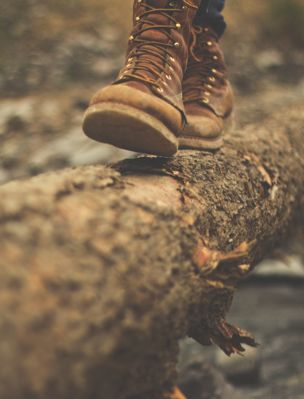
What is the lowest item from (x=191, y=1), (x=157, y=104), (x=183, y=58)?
(x=157, y=104)

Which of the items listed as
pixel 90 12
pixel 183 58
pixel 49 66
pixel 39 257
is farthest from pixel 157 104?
pixel 90 12

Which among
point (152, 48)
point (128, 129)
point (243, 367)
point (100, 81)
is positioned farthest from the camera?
point (100, 81)

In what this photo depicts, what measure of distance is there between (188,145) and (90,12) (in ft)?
17.0

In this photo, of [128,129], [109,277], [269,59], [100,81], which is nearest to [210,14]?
[128,129]

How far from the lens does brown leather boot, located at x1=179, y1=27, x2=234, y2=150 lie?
1.69 m

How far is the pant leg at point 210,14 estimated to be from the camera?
1.71 metres

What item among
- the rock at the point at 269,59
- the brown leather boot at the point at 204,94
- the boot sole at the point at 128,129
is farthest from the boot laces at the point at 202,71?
the rock at the point at 269,59

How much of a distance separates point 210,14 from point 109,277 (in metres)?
1.37

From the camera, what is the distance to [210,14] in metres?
1.76

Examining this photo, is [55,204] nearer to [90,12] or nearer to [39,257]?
[39,257]

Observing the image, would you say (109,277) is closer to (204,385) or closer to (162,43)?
(162,43)

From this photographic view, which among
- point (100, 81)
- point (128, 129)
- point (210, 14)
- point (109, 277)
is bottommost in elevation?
point (100, 81)

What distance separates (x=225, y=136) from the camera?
200 centimetres

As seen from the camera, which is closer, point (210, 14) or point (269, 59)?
point (210, 14)
